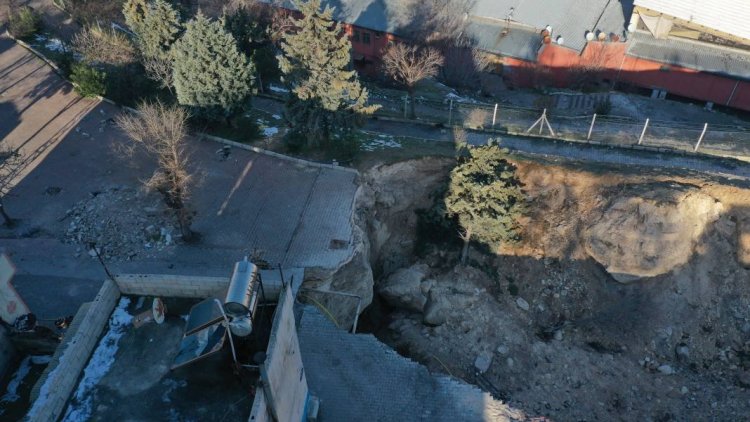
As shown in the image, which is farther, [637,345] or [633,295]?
[633,295]

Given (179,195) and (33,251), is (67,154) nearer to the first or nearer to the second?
(33,251)

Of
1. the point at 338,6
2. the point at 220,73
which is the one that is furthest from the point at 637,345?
the point at 338,6

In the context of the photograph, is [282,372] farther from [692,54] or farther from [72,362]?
[692,54]

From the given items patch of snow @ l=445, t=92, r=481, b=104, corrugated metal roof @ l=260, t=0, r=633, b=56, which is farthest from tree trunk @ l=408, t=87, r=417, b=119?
corrugated metal roof @ l=260, t=0, r=633, b=56

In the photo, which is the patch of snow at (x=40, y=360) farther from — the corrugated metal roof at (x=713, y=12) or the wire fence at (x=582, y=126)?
the corrugated metal roof at (x=713, y=12)

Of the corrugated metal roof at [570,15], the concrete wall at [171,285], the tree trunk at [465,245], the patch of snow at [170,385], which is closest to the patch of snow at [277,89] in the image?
the tree trunk at [465,245]
